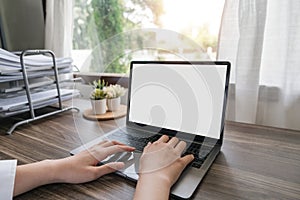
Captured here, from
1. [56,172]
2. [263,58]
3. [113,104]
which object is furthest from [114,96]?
[263,58]

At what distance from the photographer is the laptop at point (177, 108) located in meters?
0.64

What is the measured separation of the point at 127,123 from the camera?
0.82 m

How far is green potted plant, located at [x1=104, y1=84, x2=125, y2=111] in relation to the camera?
0.96 m

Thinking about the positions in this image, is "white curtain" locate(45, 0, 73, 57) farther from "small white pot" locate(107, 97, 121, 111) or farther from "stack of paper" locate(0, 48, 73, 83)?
"small white pot" locate(107, 97, 121, 111)

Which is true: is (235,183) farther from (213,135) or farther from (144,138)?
(144,138)

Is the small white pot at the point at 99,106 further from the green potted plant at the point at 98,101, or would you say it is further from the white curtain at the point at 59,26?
the white curtain at the point at 59,26

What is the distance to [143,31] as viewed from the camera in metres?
0.90

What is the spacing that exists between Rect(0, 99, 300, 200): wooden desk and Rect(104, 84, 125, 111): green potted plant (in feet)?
0.34

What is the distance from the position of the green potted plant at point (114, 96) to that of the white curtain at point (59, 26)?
581mm

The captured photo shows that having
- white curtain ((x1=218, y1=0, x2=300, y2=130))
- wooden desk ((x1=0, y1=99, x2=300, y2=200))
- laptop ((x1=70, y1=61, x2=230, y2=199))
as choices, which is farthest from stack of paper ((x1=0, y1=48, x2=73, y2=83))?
white curtain ((x1=218, y1=0, x2=300, y2=130))

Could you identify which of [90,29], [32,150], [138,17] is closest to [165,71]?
[32,150]

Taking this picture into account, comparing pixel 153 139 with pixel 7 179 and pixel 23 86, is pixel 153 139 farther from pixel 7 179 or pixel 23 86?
pixel 23 86

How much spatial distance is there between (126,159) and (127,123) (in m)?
0.26

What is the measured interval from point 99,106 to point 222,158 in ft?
1.85
